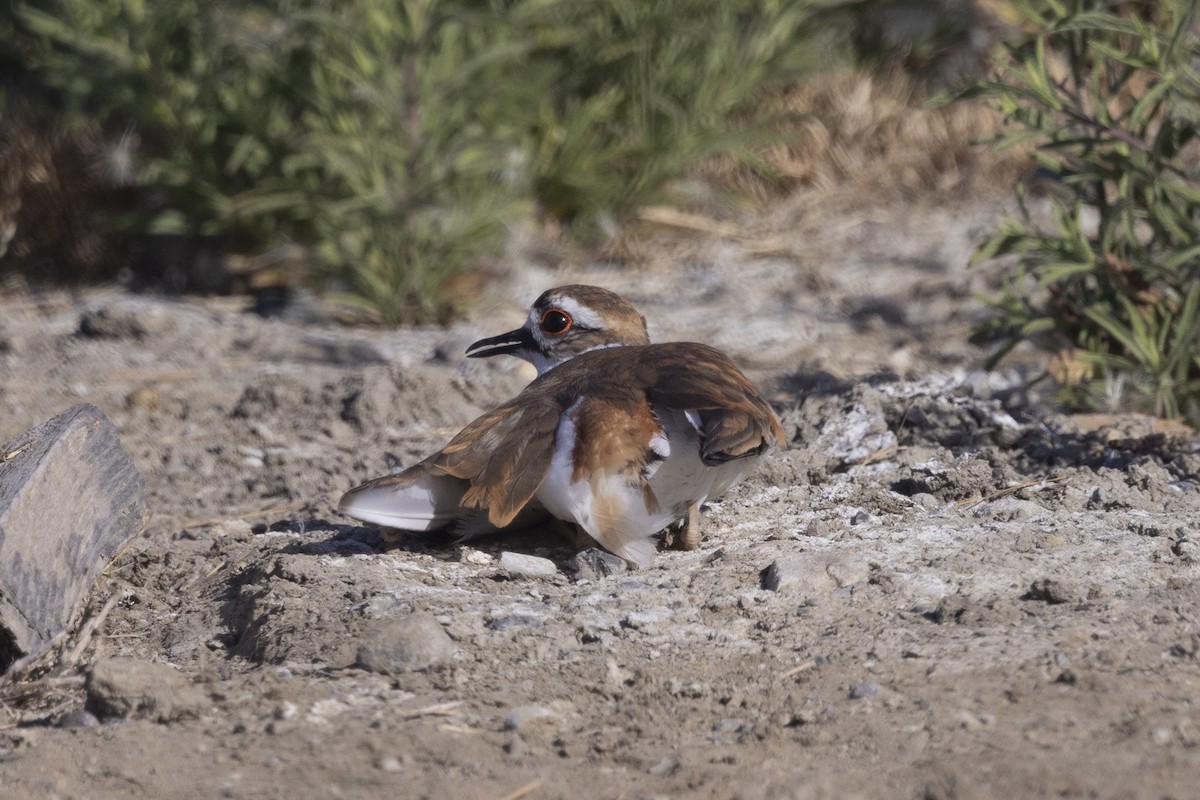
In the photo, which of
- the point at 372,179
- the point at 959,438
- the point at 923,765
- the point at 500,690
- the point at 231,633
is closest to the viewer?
the point at 923,765

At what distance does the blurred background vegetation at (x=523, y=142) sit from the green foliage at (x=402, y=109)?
16 millimetres

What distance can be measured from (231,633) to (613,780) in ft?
4.27

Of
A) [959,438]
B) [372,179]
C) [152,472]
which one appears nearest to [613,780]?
[959,438]

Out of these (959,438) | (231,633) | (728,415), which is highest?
(728,415)

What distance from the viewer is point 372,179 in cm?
655

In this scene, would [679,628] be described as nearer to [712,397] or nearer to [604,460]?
[604,460]

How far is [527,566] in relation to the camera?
12.5 ft

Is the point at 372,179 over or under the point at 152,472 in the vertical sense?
over

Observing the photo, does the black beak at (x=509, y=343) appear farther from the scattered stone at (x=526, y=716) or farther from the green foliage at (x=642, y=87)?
the green foliage at (x=642, y=87)

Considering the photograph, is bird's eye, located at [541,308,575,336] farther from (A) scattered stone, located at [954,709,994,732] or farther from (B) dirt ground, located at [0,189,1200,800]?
(A) scattered stone, located at [954,709,994,732]

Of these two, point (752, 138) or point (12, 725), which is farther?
point (752, 138)

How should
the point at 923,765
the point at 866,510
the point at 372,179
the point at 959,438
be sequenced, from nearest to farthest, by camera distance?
1. the point at 923,765
2. the point at 866,510
3. the point at 959,438
4. the point at 372,179

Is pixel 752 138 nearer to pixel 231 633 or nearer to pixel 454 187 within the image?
pixel 454 187

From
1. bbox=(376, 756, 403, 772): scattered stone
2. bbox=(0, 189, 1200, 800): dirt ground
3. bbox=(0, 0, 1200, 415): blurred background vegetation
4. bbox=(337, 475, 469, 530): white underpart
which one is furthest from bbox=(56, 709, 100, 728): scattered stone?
bbox=(0, 0, 1200, 415): blurred background vegetation
